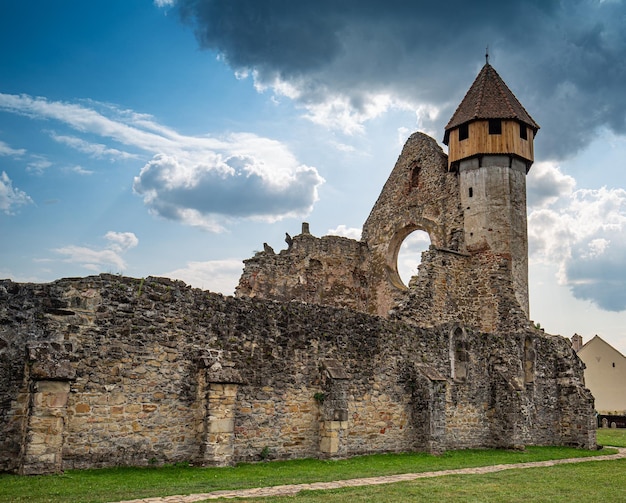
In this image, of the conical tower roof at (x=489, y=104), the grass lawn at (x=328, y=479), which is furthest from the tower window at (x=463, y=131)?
the grass lawn at (x=328, y=479)

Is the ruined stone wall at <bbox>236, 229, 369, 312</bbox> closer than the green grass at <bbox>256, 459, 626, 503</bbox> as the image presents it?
No

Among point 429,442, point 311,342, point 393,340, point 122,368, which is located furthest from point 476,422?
point 122,368

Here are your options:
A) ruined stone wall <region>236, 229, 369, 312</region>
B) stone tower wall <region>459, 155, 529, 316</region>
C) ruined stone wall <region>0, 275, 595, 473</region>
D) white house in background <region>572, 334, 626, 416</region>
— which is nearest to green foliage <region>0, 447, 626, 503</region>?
ruined stone wall <region>0, 275, 595, 473</region>

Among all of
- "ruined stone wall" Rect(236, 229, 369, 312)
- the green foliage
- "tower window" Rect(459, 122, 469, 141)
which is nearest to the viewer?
the green foliage

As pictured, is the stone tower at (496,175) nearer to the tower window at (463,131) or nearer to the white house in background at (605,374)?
the tower window at (463,131)

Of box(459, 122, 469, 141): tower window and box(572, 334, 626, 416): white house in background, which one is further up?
box(459, 122, 469, 141): tower window

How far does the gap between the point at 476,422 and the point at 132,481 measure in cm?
1366

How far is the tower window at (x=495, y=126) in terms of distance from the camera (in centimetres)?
2834

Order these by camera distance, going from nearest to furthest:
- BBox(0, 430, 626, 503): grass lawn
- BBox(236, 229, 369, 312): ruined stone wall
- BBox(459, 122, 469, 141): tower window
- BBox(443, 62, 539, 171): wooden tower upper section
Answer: BBox(0, 430, 626, 503): grass lawn
BBox(236, 229, 369, 312): ruined stone wall
BBox(443, 62, 539, 171): wooden tower upper section
BBox(459, 122, 469, 141): tower window

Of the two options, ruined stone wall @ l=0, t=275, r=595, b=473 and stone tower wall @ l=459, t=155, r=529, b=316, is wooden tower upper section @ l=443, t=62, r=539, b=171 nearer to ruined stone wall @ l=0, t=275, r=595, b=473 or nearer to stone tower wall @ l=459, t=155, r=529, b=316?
stone tower wall @ l=459, t=155, r=529, b=316

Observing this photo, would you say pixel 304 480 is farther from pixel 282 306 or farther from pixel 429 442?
pixel 429 442

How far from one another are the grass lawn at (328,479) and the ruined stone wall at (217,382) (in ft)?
1.86

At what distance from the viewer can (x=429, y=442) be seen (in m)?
18.4

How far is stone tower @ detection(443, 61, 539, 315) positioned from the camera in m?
27.4
